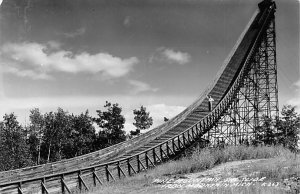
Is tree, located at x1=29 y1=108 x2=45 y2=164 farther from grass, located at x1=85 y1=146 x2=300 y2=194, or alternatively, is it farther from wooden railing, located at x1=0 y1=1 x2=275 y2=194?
grass, located at x1=85 y1=146 x2=300 y2=194

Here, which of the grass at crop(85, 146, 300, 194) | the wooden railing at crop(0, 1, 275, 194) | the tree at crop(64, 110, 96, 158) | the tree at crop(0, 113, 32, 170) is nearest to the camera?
the grass at crop(85, 146, 300, 194)

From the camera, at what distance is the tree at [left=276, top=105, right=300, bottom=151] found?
78.8 ft

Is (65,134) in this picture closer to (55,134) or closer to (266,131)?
(55,134)

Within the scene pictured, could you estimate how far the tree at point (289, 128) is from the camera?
24.0m

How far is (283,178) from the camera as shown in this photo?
29.9ft

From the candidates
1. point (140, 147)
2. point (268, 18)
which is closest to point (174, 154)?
point (140, 147)

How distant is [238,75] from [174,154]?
494 inches

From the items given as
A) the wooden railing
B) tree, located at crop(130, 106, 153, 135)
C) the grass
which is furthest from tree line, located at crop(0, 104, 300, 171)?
the grass

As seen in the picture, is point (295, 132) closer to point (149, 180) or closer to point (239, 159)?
point (239, 159)

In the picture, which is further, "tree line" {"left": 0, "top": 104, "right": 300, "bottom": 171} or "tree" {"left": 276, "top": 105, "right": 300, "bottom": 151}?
"tree line" {"left": 0, "top": 104, "right": 300, "bottom": 171}

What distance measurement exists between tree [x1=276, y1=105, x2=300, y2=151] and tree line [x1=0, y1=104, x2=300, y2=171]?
15923 millimetres

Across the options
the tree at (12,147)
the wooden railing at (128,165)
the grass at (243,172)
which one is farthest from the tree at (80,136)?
the grass at (243,172)

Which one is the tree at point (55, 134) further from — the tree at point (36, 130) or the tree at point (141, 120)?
the tree at point (141, 120)

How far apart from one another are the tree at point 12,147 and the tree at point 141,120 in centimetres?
1867
